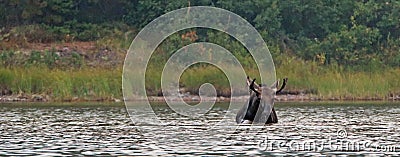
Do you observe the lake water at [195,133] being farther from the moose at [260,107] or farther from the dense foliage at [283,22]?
the dense foliage at [283,22]

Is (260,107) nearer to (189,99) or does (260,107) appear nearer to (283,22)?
(189,99)

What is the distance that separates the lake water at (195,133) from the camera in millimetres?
20734

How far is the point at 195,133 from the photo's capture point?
2458 cm

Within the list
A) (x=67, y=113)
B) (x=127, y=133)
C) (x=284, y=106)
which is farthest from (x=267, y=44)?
(x=127, y=133)

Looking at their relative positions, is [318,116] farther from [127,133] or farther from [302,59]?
[302,59]

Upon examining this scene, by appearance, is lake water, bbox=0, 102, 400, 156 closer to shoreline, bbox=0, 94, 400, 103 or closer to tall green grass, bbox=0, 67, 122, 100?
shoreline, bbox=0, 94, 400, 103

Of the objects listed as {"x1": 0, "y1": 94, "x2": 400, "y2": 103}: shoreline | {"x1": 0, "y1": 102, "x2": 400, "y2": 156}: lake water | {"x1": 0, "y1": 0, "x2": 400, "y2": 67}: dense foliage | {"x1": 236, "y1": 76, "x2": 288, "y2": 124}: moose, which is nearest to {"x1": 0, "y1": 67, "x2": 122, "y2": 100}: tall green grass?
{"x1": 0, "y1": 94, "x2": 400, "y2": 103}: shoreline

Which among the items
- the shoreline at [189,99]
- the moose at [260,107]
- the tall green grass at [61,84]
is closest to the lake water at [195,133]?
the moose at [260,107]

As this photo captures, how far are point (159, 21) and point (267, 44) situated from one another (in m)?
4.97

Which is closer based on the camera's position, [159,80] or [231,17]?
[159,80]

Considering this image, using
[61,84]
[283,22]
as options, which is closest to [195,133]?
[61,84]

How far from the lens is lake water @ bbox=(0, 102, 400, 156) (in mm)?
20734

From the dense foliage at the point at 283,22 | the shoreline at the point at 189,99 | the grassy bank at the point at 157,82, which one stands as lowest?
the shoreline at the point at 189,99

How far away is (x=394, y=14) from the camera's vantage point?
51500mm
